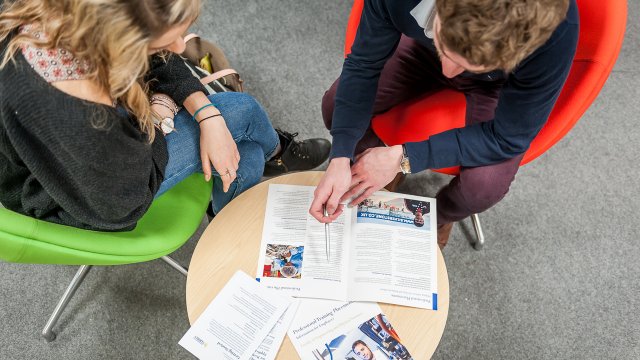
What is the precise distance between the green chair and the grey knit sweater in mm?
41

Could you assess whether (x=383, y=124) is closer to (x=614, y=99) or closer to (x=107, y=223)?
(x=107, y=223)

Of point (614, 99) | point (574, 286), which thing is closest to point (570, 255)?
point (574, 286)

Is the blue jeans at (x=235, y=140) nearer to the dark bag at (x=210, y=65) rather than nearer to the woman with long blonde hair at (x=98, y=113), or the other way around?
the woman with long blonde hair at (x=98, y=113)

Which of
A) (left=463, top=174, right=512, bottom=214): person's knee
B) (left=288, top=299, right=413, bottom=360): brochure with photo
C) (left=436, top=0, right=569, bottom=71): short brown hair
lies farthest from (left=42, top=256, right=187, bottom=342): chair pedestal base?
(left=436, top=0, right=569, bottom=71): short brown hair

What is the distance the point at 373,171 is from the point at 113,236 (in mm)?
627

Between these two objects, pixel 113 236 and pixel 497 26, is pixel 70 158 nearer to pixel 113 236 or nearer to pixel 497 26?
pixel 113 236

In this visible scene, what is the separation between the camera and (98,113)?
0.80 metres

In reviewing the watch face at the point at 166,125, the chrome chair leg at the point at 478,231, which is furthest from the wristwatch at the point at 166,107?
the chrome chair leg at the point at 478,231

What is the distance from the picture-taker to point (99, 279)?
157 centimetres

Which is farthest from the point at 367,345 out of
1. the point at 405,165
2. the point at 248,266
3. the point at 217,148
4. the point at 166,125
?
the point at 166,125

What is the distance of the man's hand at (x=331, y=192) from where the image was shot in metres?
1.12

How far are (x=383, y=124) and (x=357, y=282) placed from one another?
51 cm

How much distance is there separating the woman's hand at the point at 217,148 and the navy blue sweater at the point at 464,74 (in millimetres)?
261

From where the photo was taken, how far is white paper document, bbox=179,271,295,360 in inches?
39.3
